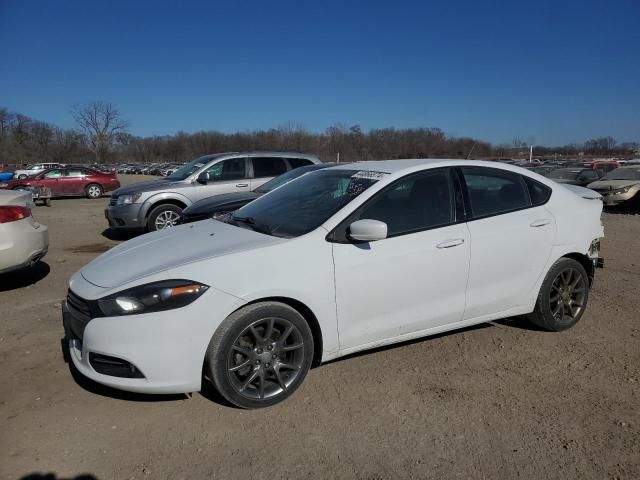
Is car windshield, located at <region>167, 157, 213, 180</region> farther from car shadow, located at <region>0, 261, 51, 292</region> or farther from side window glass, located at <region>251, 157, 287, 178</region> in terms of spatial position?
car shadow, located at <region>0, 261, 51, 292</region>

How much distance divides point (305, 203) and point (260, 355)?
4.43ft

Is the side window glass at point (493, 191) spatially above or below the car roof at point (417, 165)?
below

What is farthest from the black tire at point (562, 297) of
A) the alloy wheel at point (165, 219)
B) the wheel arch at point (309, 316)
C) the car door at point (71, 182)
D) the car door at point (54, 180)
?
the car door at point (54, 180)

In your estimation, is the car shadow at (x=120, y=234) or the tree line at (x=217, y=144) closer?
the car shadow at (x=120, y=234)

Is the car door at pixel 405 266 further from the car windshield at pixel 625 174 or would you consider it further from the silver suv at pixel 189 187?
the car windshield at pixel 625 174

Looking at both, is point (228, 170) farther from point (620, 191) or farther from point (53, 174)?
point (53, 174)

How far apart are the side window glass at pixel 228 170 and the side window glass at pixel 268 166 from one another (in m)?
0.26

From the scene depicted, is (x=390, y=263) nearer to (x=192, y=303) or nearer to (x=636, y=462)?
(x=192, y=303)

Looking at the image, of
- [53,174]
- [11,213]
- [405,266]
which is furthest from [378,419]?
[53,174]

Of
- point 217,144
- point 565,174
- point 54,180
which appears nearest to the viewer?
point 565,174

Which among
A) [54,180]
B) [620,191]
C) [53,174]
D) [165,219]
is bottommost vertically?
[620,191]

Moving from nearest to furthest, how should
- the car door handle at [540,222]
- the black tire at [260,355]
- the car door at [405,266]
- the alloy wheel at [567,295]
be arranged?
1. the black tire at [260,355]
2. the car door at [405,266]
3. the car door handle at [540,222]
4. the alloy wheel at [567,295]

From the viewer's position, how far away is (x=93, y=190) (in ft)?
74.5

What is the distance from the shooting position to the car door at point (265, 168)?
32.6 ft
